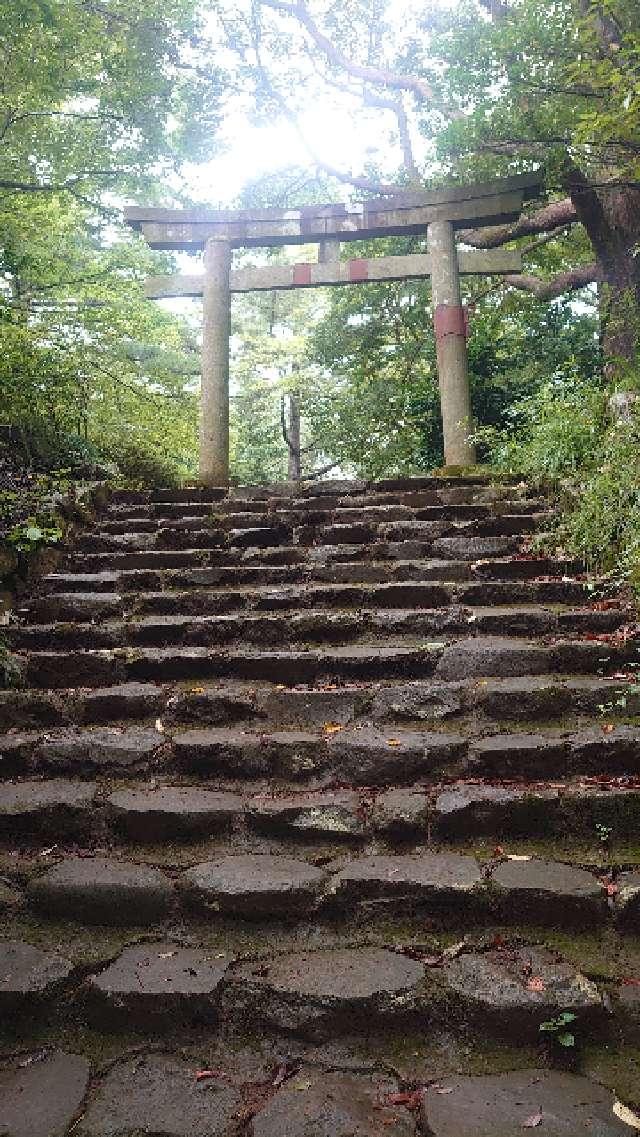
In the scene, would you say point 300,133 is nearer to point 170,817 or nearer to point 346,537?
point 346,537

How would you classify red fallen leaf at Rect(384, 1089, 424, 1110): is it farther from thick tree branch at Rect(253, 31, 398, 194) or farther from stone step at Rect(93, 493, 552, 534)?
thick tree branch at Rect(253, 31, 398, 194)

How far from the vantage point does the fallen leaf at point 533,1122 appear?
143cm

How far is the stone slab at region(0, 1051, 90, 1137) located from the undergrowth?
9.49 feet

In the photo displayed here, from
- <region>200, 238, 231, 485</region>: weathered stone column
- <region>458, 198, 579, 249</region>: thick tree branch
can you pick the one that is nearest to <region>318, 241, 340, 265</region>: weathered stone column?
<region>200, 238, 231, 485</region>: weathered stone column

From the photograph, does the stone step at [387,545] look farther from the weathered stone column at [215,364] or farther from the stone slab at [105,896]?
the weathered stone column at [215,364]

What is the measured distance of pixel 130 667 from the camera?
334cm

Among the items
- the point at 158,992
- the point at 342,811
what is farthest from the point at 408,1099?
the point at 342,811

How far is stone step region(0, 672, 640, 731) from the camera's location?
2785mm

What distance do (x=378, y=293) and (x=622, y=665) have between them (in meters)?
8.48

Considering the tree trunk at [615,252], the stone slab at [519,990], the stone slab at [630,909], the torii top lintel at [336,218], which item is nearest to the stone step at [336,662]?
the stone slab at [630,909]

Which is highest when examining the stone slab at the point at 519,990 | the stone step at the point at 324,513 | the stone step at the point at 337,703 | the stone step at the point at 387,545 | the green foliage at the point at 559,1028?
the stone step at the point at 324,513

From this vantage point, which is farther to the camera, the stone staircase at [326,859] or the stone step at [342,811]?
the stone step at [342,811]

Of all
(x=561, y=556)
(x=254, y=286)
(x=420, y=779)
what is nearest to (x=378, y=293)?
(x=254, y=286)

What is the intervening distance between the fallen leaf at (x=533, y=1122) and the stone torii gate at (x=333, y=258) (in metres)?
6.58
